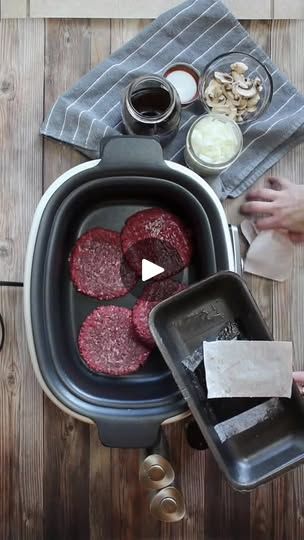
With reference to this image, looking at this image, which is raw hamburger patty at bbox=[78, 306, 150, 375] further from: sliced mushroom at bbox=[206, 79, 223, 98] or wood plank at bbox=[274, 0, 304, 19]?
wood plank at bbox=[274, 0, 304, 19]

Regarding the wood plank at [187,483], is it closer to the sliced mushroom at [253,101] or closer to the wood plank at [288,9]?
the sliced mushroom at [253,101]

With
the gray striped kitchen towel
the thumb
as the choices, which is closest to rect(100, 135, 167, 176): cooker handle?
the gray striped kitchen towel

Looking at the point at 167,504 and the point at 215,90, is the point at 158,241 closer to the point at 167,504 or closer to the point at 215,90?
the point at 215,90

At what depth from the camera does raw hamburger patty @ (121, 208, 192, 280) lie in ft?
3.20

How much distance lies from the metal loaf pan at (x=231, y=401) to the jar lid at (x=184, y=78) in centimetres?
34

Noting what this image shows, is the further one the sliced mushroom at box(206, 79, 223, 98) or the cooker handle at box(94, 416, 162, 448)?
the sliced mushroom at box(206, 79, 223, 98)

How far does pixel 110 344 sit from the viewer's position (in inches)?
38.7

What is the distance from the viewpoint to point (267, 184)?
41.1 inches

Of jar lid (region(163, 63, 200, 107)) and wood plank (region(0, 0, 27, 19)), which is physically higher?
wood plank (region(0, 0, 27, 19))

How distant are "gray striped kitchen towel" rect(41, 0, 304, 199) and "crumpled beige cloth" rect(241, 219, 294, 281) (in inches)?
3.0

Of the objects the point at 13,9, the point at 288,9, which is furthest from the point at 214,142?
the point at 13,9

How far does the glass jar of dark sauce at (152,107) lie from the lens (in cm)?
93

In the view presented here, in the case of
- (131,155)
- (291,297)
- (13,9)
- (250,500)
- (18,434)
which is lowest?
(250,500)

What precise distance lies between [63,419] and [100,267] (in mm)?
270
